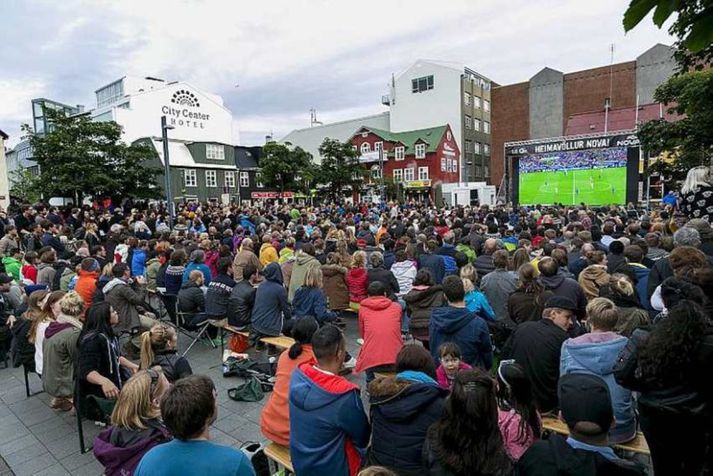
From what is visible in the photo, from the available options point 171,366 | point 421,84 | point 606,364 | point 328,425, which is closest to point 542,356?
point 606,364

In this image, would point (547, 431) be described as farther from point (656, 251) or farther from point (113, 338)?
point (656, 251)

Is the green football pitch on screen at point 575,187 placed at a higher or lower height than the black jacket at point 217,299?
higher

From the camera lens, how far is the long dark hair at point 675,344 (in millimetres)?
2607

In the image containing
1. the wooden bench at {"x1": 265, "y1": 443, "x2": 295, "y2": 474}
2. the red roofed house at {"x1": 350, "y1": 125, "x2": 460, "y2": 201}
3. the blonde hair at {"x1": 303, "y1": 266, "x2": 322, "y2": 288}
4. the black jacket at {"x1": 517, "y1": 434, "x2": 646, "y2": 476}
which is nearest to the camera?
the black jacket at {"x1": 517, "y1": 434, "x2": 646, "y2": 476}

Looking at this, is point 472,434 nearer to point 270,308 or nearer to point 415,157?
point 270,308

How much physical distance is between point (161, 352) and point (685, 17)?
13.1ft

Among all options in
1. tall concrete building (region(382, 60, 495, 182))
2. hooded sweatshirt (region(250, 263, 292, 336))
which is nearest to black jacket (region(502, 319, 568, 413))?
hooded sweatshirt (region(250, 263, 292, 336))

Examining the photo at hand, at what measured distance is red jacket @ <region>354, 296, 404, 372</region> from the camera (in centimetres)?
454

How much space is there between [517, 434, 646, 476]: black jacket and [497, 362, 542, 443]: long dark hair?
0.46 meters

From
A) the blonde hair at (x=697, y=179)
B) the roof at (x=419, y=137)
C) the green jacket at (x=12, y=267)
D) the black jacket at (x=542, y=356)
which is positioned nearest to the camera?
the black jacket at (x=542, y=356)

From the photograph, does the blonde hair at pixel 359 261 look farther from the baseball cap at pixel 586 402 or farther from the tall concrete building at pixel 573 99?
the tall concrete building at pixel 573 99

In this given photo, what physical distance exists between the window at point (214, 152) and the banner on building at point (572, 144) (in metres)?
27.4

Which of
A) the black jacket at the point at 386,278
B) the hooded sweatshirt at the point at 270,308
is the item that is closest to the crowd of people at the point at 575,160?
the black jacket at the point at 386,278

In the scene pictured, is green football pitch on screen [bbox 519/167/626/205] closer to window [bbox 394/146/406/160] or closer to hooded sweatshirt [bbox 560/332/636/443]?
window [bbox 394/146/406/160]
